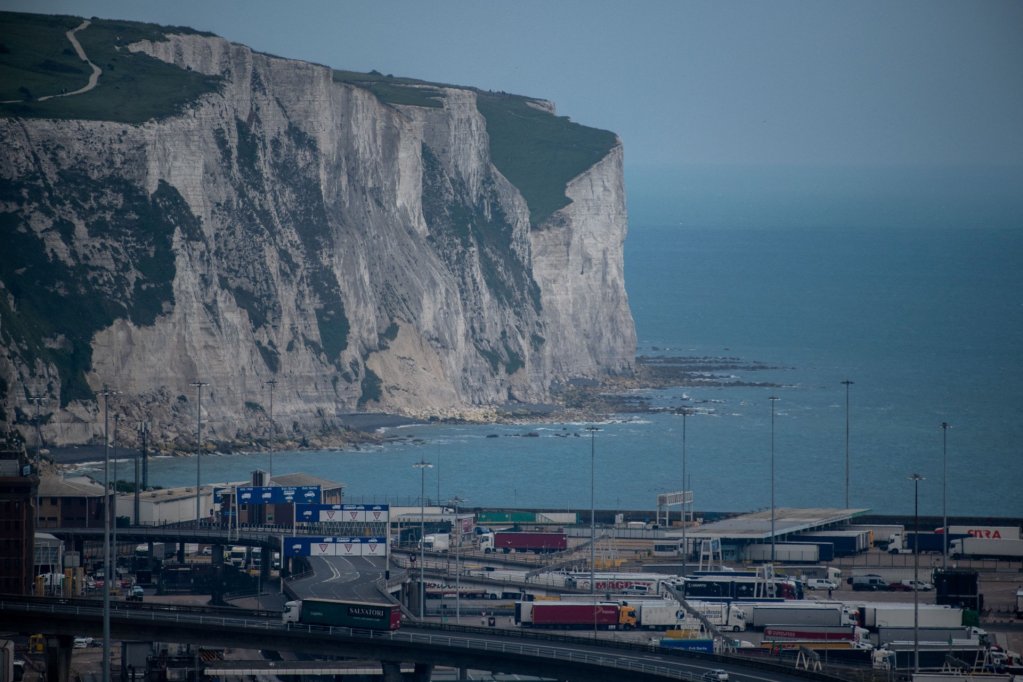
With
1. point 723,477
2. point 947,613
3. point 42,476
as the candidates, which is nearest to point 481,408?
point 723,477

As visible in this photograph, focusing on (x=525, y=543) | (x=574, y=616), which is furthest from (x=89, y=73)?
(x=574, y=616)

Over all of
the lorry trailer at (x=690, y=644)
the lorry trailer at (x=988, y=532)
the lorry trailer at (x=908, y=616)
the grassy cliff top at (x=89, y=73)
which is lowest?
the lorry trailer at (x=690, y=644)

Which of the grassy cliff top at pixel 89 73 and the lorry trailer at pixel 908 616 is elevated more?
the grassy cliff top at pixel 89 73

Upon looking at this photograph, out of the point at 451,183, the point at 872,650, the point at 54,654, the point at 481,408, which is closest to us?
the point at 54,654

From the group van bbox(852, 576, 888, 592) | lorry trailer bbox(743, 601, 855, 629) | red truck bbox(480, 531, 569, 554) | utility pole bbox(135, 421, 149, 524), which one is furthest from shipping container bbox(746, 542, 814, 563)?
utility pole bbox(135, 421, 149, 524)

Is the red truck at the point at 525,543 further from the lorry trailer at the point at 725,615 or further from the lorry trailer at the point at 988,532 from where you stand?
the lorry trailer at the point at 725,615

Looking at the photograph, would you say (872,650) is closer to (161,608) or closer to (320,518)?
(161,608)

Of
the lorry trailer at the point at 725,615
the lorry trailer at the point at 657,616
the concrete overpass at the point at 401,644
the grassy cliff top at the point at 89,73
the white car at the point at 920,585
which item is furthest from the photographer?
the grassy cliff top at the point at 89,73

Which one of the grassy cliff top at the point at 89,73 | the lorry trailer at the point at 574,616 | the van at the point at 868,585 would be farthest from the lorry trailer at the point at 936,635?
the grassy cliff top at the point at 89,73

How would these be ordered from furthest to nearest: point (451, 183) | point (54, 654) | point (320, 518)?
point (451, 183)
point (320, 518)
point (54, 654)
